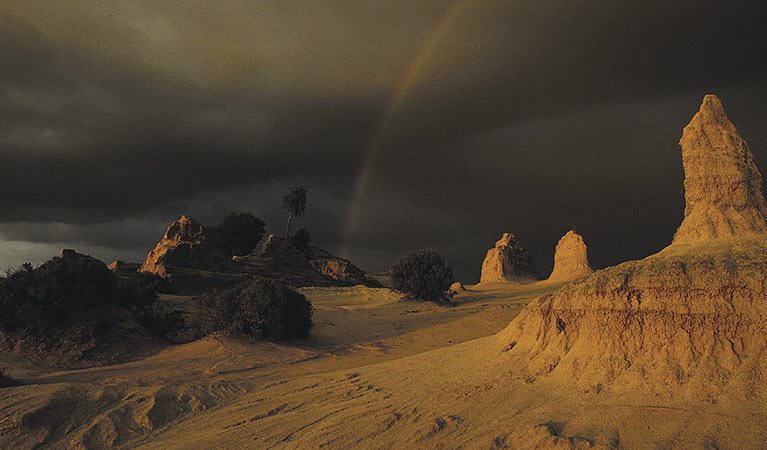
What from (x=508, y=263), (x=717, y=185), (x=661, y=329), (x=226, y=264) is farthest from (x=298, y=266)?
(x=661, y=329)

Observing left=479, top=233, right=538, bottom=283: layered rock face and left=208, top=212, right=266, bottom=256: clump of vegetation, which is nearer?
left=479, top=233, right=538, bottom=283: layered rock face

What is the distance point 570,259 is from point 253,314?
4281 centimetres

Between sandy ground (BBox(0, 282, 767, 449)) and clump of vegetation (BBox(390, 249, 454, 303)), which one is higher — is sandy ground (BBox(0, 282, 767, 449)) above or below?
below

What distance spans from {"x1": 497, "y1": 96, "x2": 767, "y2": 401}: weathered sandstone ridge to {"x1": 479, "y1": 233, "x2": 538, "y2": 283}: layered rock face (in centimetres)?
5208

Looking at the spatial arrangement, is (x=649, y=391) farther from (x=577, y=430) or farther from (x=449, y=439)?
(x=449, y=439)

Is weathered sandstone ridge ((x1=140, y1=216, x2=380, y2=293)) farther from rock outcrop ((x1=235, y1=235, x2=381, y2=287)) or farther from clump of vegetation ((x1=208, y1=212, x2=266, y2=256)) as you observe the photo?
clump of vegetation ((x1=208, y1=212, x2=266, y2=256))

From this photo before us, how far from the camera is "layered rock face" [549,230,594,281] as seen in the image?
46.6 metres

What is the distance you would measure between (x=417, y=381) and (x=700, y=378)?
4.03 metres

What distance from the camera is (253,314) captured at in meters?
14.0

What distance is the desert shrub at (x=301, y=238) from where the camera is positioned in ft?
215

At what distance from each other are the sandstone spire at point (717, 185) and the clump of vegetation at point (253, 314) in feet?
40.7

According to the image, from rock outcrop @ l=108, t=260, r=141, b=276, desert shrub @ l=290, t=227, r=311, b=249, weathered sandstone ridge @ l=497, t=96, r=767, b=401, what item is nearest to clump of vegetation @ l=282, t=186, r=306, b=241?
desert shrub @ l=290, t=227, r=311, b=249

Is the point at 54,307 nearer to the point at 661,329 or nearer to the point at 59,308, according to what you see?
the point at 59,308

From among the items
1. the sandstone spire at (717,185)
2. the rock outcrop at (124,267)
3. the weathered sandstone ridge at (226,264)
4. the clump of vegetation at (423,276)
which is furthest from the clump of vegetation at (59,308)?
the rock outcrop at (124,267)
